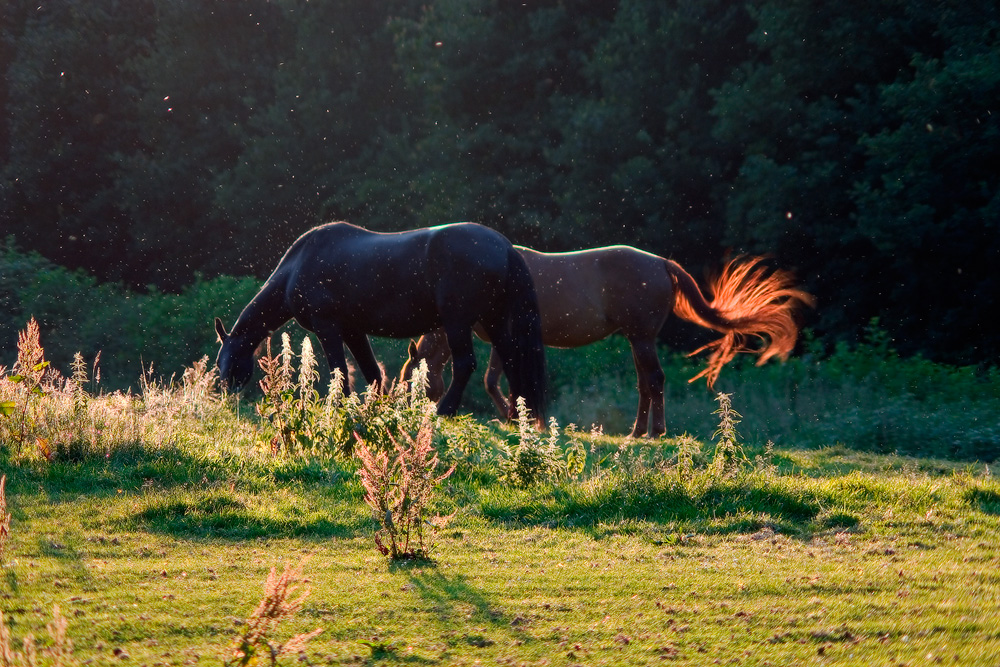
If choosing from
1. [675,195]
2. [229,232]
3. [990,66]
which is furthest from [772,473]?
[229,232]

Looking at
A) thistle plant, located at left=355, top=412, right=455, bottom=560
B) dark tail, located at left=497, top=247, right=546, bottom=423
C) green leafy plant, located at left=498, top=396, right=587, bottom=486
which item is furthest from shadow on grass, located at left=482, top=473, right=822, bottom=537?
dark tail, located at left=497, top=247, right=546, bottom=423

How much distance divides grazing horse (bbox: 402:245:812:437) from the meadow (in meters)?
1.69

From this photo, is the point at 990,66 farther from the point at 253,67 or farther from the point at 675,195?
the point at 253,67

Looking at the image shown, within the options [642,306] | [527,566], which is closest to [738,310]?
[642,306]

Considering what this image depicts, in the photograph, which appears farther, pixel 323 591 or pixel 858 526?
pixel 858 526

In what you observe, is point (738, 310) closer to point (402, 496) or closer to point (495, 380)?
point (495, 380)

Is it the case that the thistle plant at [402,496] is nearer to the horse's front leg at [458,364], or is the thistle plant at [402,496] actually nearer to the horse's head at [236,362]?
the horse's front leg at [458,364]

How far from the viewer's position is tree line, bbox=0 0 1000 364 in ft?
54.2

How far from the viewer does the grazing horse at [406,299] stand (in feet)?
33.8

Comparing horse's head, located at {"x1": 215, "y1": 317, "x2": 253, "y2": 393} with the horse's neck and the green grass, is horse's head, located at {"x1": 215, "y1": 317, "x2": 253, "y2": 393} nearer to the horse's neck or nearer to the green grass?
the horse's neck

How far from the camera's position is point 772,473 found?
744cm

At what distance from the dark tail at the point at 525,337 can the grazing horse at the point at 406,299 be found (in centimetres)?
1

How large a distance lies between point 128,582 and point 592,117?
17860 millimetres

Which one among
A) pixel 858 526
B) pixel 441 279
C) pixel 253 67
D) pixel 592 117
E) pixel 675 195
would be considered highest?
pixel 253 67
